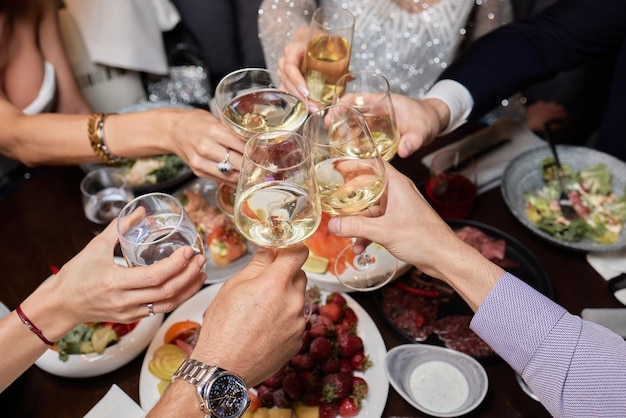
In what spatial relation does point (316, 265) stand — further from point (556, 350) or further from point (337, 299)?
point (556, 350)

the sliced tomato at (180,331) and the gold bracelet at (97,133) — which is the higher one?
the gold bracelet at (97,133)

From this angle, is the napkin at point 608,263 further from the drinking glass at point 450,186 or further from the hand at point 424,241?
the hand at point 424,241

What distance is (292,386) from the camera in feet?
4.32

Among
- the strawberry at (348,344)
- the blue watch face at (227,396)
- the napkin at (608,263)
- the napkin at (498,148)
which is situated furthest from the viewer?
the napkin at (498,148)

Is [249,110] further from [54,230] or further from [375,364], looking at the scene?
[54,230]

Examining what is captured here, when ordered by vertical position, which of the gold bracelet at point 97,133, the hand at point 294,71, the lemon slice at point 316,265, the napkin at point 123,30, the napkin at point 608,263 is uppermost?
the hand at point 294,71

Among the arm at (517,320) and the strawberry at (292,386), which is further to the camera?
the strawberry at (292,386)

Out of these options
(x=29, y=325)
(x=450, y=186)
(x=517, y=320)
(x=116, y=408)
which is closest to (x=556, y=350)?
(x=517, y=320)

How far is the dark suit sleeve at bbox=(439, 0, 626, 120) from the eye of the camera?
2.02 m

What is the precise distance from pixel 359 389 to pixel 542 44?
1532 mm

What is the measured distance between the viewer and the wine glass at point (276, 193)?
102 cm

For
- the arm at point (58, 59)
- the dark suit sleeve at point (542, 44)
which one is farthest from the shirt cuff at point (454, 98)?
the arm at point (58, 59)

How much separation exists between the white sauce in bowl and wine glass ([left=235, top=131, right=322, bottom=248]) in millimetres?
547

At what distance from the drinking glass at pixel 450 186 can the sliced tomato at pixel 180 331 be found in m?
0.88
